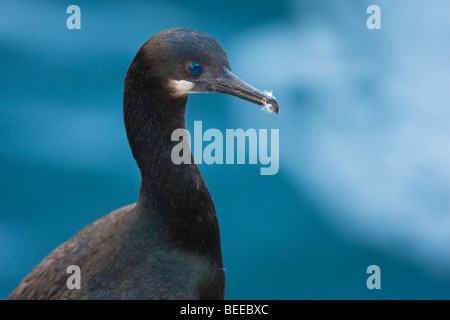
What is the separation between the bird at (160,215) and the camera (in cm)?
120

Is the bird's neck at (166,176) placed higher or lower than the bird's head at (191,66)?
lower

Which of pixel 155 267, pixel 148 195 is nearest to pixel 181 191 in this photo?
pixel 148 195

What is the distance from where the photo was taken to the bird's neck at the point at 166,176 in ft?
4.03

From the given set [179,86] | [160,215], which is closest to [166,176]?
[160,215]

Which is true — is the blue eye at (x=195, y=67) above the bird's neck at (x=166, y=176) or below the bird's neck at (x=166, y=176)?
above

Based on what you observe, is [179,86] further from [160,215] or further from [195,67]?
[160,215]

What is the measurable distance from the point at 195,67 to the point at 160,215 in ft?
1.09

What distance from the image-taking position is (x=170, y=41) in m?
1.18

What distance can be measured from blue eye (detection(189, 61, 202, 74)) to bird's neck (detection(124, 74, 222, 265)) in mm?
71

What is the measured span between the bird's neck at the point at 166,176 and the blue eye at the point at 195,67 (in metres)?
0.07

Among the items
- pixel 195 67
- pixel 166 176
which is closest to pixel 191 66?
pixel 195 67

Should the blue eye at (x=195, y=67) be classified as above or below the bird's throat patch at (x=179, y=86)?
above

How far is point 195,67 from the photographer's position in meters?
1.21

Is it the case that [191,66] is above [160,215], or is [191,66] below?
above
